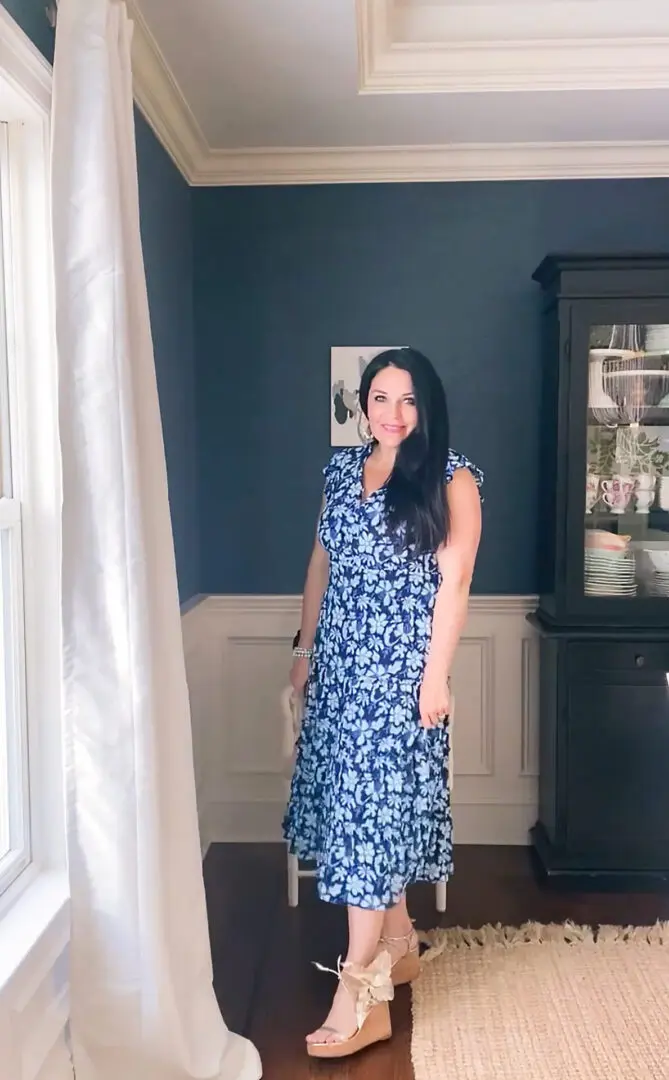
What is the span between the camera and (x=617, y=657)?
2822 millimetres

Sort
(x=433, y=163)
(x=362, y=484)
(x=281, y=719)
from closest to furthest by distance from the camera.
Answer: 1. (x=362, y=484)
2. (x=433, y=163)
3. (x=281, y=719)

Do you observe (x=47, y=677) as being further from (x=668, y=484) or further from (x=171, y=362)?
(x=668, y=484)

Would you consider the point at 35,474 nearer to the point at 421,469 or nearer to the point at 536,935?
the point at 421,469

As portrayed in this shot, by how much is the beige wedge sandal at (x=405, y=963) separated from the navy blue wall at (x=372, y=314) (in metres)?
1.26

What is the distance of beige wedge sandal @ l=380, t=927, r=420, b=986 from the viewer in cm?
230

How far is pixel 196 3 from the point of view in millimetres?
2033

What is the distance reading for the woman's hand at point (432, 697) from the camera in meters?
2.06

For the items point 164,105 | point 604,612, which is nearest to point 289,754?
point 604,612

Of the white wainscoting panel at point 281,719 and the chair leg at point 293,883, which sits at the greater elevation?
the white wainscoting panel at point 281,719

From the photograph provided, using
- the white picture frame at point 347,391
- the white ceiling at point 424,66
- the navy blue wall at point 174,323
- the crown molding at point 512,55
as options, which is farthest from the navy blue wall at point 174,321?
the crown molding at point 512,55

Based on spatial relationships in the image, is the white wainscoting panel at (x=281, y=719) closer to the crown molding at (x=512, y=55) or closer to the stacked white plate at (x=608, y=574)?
the stacked white plate at (x=608, y=574)

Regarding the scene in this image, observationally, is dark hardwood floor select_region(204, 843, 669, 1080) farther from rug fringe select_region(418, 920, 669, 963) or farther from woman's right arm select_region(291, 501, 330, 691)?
woman's right arm select_region(291, 501, 330, 691)

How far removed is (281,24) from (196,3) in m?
0.23

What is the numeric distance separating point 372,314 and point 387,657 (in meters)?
1.48
